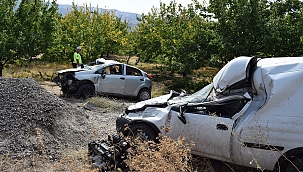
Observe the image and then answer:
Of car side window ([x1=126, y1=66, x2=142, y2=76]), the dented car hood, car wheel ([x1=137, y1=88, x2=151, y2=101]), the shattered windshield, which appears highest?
the dented car hood

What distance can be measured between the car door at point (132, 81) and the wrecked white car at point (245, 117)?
5958 mm

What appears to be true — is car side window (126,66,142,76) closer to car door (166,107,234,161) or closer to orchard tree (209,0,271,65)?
orchard tree (209,0,271,65)

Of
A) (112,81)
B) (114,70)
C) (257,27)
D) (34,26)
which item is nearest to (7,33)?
(34,26)

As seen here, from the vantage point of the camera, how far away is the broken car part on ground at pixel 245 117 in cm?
472

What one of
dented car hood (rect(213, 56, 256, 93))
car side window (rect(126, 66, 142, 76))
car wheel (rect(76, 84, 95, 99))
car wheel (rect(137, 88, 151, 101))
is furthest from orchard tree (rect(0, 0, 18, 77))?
dented car hood (rect(213, 56, 256, 93))

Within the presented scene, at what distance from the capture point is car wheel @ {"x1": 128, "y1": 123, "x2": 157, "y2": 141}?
575 centimetres

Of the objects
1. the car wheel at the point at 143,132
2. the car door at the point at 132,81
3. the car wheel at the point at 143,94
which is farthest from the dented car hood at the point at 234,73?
the car wheel at the point at 143,94

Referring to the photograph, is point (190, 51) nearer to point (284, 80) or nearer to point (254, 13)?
point (254, 13)

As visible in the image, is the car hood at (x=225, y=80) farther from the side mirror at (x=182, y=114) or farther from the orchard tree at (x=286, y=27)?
the orchard tree at (x=286, y=27)

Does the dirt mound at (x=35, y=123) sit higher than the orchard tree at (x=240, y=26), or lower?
lower

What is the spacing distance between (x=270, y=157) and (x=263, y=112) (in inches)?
27.7

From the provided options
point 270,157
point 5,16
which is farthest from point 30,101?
point 5,16

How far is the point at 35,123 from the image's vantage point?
258 inches

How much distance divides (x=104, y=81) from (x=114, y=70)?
665mm
